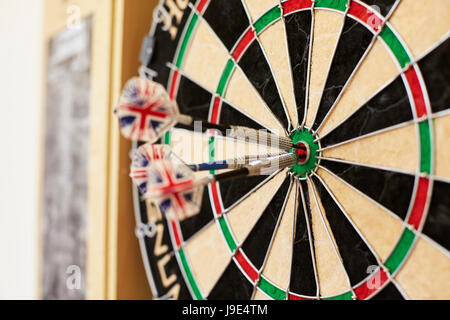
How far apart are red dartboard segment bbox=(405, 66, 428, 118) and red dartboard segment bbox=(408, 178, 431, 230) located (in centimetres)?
11

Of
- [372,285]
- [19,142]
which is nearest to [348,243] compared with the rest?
[372,285]

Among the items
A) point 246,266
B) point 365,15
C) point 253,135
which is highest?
point 365,15

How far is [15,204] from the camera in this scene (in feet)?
5.61

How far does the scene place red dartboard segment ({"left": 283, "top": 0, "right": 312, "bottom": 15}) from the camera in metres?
0.85

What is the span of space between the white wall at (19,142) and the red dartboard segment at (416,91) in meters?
1.32

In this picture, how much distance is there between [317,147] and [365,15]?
24cm

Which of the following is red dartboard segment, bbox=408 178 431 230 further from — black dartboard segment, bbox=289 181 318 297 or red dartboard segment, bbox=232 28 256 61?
red dartboard segment, bbox=232 28 256 61

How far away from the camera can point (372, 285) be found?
762 mm

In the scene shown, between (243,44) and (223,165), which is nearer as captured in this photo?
(223,165)

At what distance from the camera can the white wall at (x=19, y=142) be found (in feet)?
5.36

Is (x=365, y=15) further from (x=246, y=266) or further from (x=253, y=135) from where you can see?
(x=246, y=266)

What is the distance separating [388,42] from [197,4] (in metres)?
0.52
